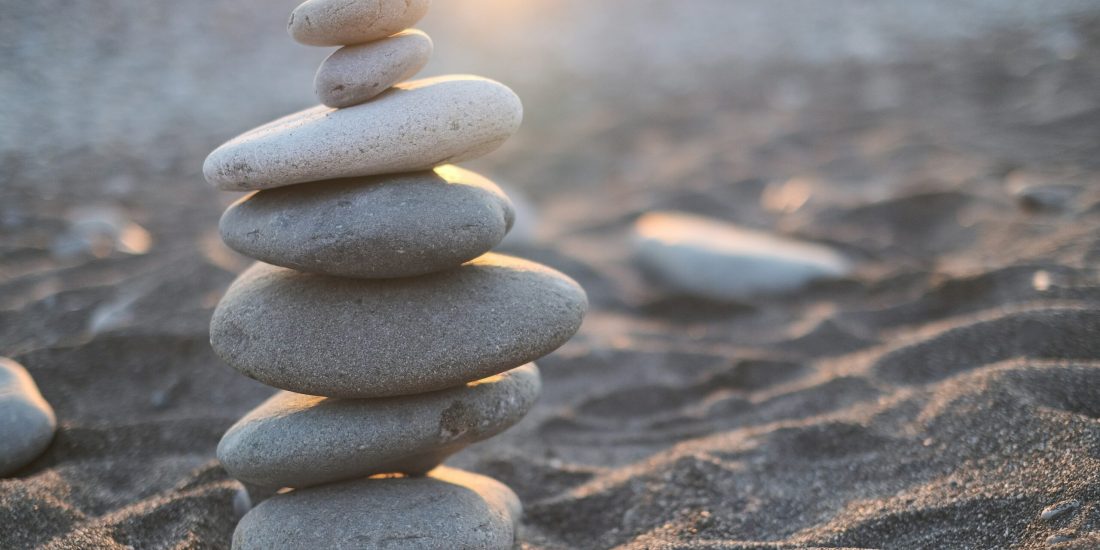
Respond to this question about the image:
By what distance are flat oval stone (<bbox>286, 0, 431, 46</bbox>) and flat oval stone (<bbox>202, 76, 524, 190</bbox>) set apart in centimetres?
18

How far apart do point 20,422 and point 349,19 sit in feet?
5.75

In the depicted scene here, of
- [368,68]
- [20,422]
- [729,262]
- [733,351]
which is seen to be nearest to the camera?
[368,68]

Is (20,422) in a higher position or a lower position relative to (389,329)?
lower

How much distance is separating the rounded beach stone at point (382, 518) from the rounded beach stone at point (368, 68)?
1.10m

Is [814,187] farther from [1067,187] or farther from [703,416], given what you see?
[703,416]

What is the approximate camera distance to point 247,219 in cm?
241

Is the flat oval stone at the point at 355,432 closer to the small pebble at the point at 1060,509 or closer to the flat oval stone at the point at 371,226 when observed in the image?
the flat oval stone at the point at 371,226

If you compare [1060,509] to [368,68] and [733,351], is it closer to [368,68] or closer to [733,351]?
[733,351]

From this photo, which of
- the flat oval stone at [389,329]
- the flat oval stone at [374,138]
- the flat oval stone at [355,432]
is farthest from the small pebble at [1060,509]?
the flat oval stone at [374,138]

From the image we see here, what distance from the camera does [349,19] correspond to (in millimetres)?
2295

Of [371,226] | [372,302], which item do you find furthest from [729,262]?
[371,226]

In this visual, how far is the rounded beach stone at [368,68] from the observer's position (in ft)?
7.80

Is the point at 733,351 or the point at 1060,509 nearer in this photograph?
the point at 1060,509

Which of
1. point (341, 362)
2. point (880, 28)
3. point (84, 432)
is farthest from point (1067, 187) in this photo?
point (880, 28)
